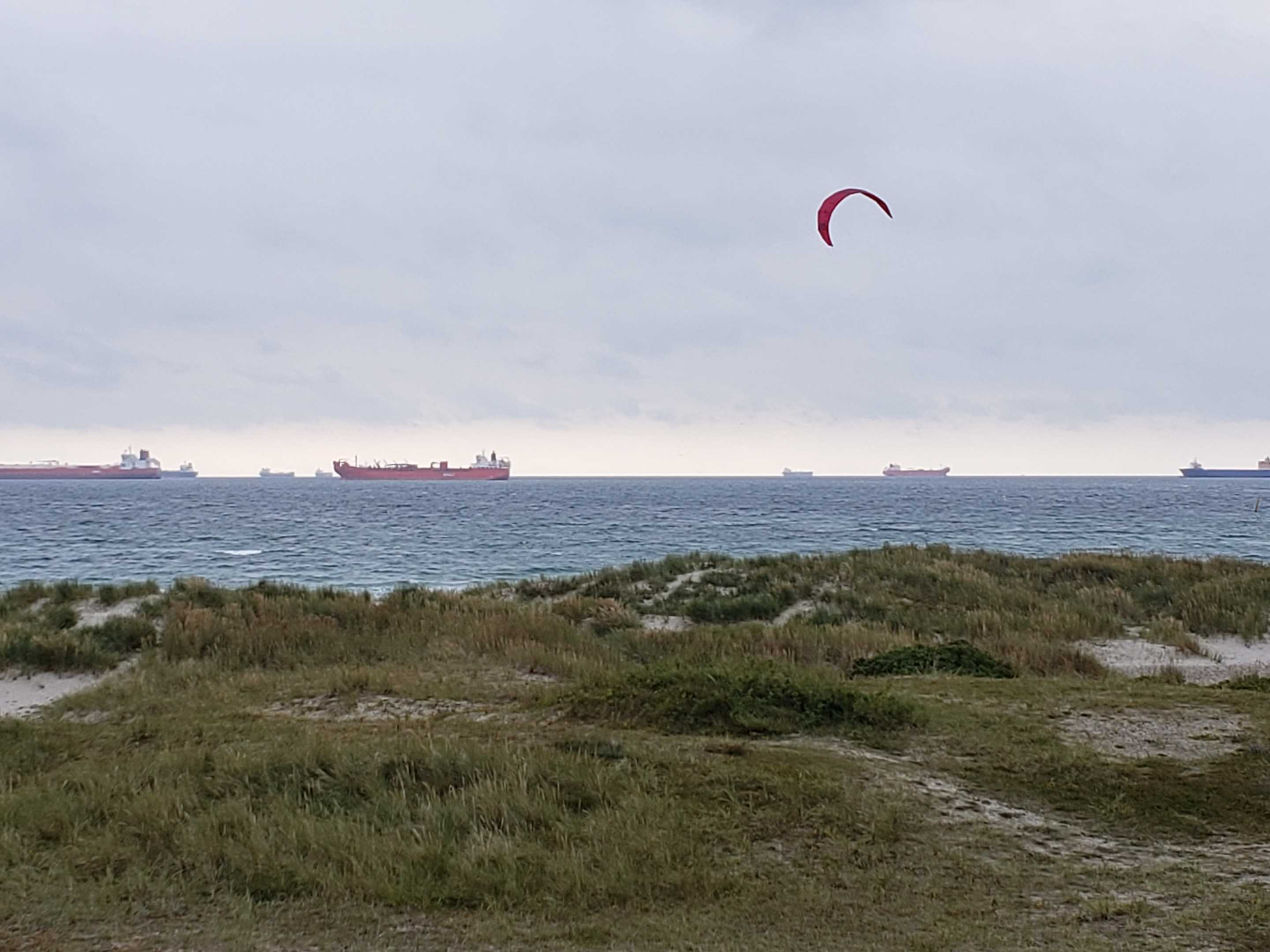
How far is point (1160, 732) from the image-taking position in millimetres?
8719

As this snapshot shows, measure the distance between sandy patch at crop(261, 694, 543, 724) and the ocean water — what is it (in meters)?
23.0

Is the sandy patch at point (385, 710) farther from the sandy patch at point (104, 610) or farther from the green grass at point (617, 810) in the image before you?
the sandy patch at point (104, 610)

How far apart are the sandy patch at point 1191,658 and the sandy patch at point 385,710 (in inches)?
361

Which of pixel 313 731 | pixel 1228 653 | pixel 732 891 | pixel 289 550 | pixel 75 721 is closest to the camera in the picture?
pixel 732 891

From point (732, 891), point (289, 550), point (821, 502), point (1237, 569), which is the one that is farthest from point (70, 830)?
point (821, 502)

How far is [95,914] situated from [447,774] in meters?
2.59

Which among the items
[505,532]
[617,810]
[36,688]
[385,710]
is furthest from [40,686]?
[505,532]

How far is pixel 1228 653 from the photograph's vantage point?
17.8 metres

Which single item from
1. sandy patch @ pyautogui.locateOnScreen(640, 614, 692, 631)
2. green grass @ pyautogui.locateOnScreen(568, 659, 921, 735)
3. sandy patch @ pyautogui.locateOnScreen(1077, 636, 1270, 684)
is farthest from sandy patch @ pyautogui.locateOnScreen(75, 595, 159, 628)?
sandy patch @ pyautogui.locateOnScreen(1077, 636, 1270, 684)

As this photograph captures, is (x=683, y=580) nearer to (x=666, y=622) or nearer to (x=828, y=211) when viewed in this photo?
(x=666, y=622)

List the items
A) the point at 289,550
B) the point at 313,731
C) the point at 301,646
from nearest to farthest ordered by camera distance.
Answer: the point at 313,731
the point at 301,646
the point at 289,550

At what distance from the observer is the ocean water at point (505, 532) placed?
41594 mm

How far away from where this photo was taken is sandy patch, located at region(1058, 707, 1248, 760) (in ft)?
26.6

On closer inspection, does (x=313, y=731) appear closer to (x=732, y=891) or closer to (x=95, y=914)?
(x=95, y=914)
